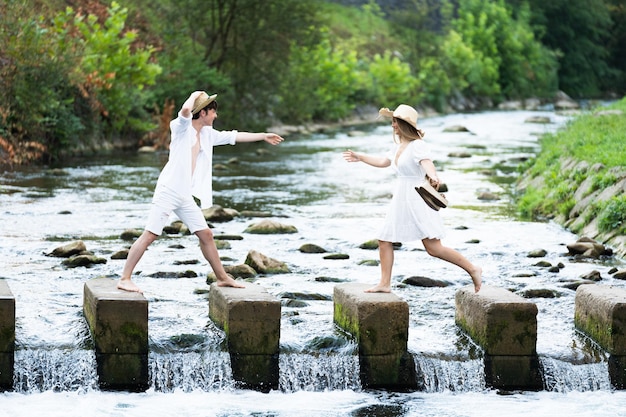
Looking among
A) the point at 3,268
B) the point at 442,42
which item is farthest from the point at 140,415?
the point at 442,42

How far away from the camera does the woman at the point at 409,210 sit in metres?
9.44

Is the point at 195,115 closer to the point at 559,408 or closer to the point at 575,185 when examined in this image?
the point at 559,408

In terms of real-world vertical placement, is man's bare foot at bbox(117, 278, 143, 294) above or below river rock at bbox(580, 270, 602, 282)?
above

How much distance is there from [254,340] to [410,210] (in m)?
1.68

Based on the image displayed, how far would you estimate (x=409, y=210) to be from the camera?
9.45 meters

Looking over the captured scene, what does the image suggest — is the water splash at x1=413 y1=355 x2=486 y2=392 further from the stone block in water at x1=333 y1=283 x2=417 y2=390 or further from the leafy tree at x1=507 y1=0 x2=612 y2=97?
the leafy tree at x1=507 y1=0 x2=612 y2=97

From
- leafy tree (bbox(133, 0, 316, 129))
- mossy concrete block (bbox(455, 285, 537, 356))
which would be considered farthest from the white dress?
leafy tree (bbox(133, 0, 316, 129))

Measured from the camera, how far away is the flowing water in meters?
8.77

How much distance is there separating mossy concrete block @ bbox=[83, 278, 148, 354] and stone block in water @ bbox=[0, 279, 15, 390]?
2.09 ft

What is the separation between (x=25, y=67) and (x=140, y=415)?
1827 cm

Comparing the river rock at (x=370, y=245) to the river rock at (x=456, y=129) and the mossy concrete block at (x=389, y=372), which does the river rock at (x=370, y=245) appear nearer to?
the mossy concrete block at (x=389, y=372)

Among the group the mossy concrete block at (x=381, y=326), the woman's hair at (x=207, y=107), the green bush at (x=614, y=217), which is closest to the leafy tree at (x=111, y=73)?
the green bush at (x=614, y=217)

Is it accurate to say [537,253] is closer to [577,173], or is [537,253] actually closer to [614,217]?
[614,217]

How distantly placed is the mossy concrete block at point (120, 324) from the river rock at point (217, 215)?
8432mm
